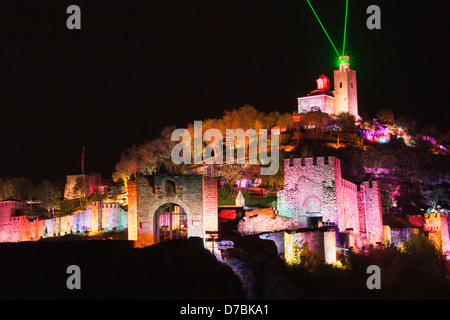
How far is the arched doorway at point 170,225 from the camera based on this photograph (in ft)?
90.2

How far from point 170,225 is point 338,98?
180 feet

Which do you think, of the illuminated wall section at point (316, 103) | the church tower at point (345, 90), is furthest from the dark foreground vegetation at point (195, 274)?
the church tower at point (345, 90)

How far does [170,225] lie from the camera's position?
28.1m

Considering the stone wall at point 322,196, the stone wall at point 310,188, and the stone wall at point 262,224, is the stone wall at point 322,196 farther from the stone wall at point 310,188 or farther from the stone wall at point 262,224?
the stone wall at point 262,224

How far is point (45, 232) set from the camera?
164ft

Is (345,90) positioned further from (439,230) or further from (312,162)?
(312,162)

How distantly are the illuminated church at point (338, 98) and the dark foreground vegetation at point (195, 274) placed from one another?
47.8 metres

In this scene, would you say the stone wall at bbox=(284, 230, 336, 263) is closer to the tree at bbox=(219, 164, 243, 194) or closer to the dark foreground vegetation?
the dark foreground vegetation

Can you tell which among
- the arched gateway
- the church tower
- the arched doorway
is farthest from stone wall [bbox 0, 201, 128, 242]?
the church tower

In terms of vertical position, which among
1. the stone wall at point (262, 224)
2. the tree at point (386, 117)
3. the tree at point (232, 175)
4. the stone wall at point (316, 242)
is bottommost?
the stone wall at point (316, 242)

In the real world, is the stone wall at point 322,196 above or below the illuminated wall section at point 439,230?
above
